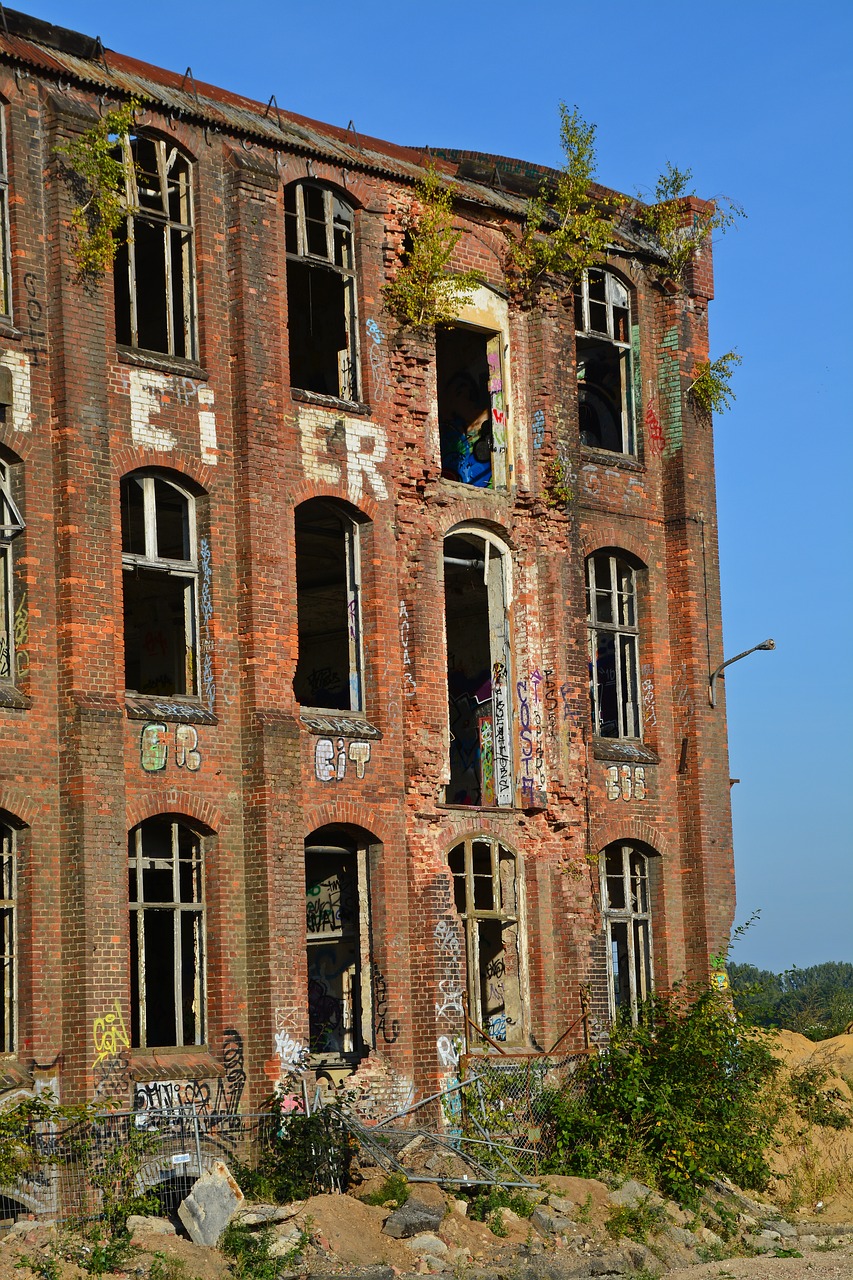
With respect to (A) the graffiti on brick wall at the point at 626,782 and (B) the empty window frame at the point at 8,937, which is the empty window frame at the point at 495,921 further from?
(B) the empty window frame at the point at 8,937

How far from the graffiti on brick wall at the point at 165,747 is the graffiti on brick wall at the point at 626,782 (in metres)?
6.84

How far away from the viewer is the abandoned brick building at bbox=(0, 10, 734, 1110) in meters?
19.1

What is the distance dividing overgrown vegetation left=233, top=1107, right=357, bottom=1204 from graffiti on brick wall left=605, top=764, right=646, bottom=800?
273 inches

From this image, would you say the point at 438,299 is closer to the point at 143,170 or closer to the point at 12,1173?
the point at 143,170

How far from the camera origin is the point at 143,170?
69.1 ft

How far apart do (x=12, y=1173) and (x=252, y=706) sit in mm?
5720

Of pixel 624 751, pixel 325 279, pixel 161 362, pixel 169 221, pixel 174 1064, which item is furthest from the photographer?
pixel 624 751

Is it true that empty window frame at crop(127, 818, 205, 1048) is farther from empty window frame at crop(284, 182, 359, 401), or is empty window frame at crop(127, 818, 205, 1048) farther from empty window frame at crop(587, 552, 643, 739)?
empty window frame at crop(587, 552, 643, 739)

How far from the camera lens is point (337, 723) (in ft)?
71.4

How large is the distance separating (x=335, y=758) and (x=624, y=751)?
209 inches

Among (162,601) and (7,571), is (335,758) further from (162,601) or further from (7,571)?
(162,601)

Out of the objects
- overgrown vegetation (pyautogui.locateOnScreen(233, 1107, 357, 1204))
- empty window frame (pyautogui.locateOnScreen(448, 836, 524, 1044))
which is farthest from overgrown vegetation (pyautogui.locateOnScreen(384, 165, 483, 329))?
overgrown vegetation (pyautogui.locateOnScreen(233, 1107, 357, 1204))

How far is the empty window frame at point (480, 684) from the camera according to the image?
24.3 metres

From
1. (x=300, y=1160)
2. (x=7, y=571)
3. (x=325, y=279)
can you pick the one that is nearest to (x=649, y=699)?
(x=325, y=279)
